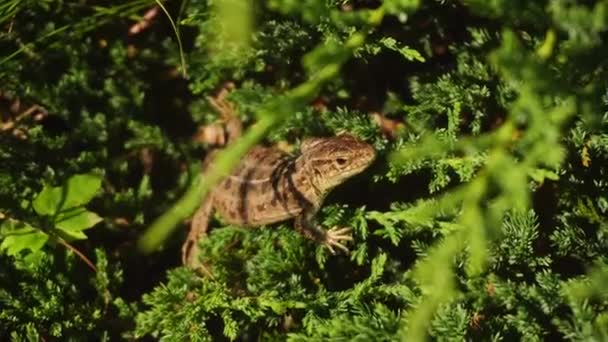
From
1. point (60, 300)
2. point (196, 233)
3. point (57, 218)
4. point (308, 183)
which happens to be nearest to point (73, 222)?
point (57, 218)

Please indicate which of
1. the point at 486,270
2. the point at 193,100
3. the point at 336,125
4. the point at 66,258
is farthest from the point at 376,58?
the point at 66,258

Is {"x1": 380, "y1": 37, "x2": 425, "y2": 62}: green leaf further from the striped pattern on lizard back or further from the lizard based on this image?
the striped pattern on lizard back

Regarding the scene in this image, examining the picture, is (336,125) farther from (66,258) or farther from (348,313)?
(66,258)

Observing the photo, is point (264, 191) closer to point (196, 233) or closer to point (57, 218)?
point (196, 233)

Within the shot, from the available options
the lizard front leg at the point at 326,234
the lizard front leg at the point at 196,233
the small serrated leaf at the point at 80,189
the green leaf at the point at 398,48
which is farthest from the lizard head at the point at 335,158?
the small serrated leaf at the point at 80,189

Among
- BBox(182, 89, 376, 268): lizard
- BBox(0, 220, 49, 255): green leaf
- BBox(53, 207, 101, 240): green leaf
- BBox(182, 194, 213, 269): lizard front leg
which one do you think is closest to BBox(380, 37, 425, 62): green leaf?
BBox(182, 89, 376, 268): lizard

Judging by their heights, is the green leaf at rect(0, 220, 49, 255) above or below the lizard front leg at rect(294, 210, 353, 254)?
above

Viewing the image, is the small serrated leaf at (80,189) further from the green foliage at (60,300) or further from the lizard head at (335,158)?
the lizard head at (335,158)
